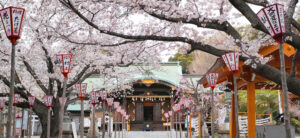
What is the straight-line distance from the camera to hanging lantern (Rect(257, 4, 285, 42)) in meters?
3.66

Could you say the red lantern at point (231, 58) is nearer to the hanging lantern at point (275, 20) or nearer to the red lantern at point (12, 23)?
the hanging lantern at point (275, 20)

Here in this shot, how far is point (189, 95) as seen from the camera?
64.6 feet

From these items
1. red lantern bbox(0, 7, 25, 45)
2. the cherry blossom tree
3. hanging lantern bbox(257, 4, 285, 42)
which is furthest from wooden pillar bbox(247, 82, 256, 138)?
red lantern bbox(0, 7, 25, 45)

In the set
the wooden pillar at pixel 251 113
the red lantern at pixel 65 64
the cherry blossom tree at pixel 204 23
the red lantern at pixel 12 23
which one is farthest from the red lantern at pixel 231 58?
the red lantern at pixel 12 23

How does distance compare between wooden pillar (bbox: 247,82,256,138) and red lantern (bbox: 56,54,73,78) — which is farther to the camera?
wooden pillar (bbox: 247,82,256,138)

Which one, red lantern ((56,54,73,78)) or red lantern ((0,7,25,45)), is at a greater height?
red lantern ((0,7,25,45))

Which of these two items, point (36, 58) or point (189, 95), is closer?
point (36, 58)

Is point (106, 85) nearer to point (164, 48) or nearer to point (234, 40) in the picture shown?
point (164, 48)

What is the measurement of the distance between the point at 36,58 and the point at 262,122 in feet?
32.2

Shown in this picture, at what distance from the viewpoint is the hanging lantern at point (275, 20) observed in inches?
144

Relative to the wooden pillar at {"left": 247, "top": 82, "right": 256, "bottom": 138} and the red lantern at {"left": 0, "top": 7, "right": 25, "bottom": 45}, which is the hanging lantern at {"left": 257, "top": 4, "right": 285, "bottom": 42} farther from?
the wooden pillar at {"left": 247, "top": 82, "right": 256, "bottom": 138}

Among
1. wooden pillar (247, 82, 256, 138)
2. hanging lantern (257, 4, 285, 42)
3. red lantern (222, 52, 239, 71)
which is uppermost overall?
hanging lantern (257, 4, 285, 42)

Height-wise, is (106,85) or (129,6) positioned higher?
(129,6)

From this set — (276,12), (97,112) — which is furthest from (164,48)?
(97,112)
